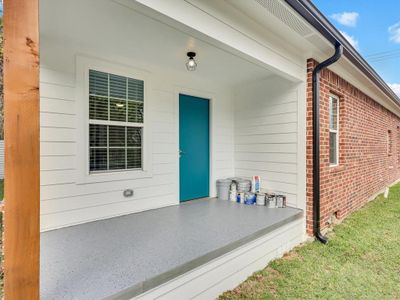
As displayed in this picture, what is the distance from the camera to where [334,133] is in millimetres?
4469

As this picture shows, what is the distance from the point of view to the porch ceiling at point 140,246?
1724 millimetres

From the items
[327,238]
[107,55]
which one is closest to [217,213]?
[327,238]

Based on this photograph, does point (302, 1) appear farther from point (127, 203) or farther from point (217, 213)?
point (127, 203)

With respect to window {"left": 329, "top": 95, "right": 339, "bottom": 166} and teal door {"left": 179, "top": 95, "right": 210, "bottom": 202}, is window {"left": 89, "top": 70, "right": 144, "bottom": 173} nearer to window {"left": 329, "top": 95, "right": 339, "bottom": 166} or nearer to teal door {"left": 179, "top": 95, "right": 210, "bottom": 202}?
teal door {"left": 179, "top": 95, "right": 210, "bottom": 202}

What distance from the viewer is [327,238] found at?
3646mm

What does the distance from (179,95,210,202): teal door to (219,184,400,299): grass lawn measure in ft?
6.17

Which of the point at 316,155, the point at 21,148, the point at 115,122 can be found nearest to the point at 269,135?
the point at 316,155

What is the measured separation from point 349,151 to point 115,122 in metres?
4.49

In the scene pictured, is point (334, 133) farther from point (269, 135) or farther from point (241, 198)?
point (241, 198)

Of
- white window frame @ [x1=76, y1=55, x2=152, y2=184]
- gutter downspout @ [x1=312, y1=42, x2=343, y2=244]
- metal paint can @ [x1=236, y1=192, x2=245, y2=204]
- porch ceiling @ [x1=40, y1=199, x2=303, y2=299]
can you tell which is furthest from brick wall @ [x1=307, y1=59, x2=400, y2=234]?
white window frame @ [x1=76, y1=55, x2=152, y2=184]

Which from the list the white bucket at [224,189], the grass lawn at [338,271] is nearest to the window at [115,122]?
the white bucket at [224,189]

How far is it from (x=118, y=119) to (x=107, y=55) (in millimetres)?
870

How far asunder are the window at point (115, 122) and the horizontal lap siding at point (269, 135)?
2089mm

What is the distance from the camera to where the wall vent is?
229 cm
